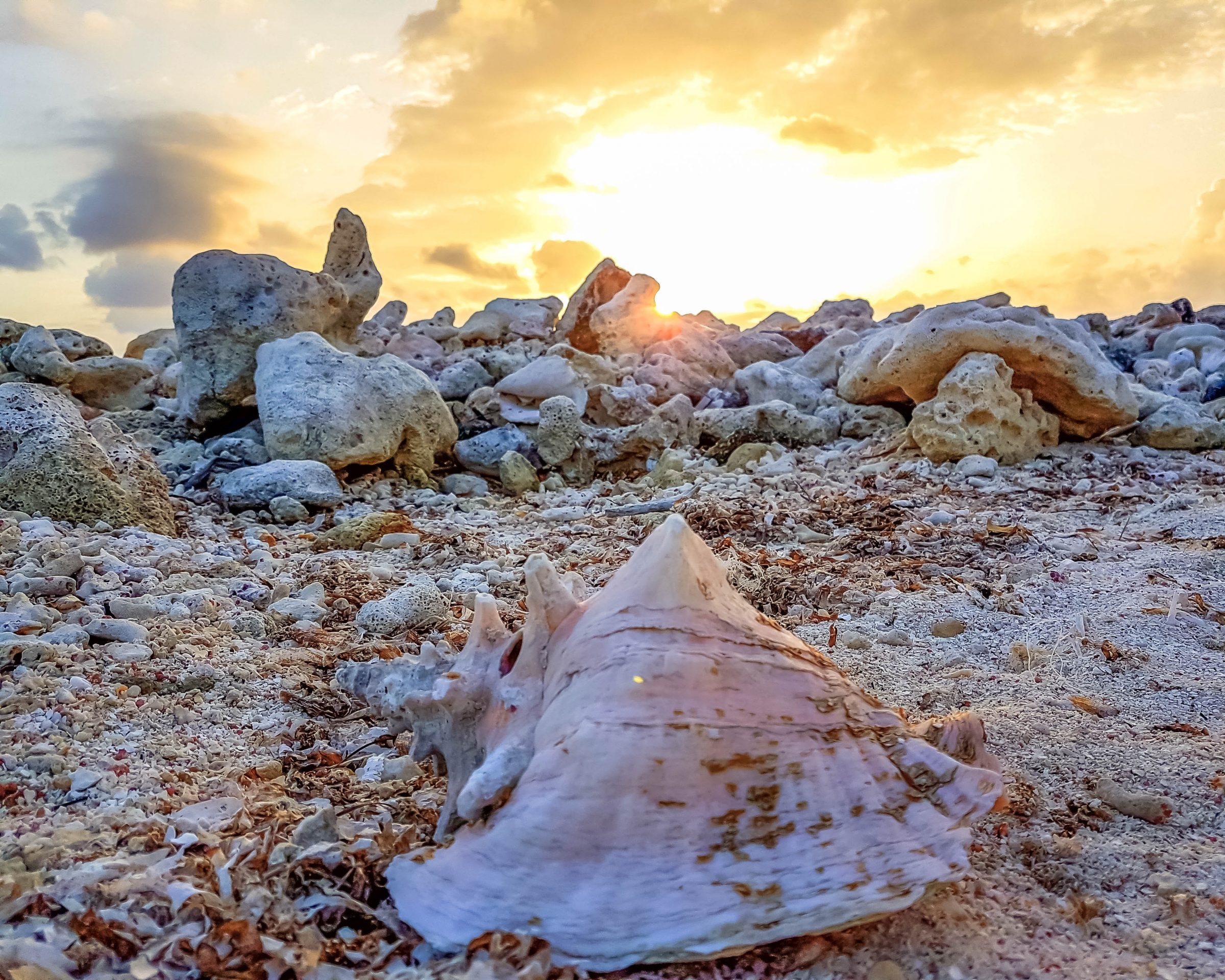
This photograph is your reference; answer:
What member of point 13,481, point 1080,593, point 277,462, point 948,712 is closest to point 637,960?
point 948,712

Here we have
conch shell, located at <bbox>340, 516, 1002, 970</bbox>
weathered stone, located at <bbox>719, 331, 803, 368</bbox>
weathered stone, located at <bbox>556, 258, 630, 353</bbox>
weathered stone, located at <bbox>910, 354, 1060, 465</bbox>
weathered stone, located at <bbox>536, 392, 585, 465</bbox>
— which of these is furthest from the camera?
weathered stone, located at <bbox>719, 331, 803, 368</bbox>

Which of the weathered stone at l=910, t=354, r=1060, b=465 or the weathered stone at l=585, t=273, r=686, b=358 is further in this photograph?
the weathered stone at l=585, t=273, r=686, b=358

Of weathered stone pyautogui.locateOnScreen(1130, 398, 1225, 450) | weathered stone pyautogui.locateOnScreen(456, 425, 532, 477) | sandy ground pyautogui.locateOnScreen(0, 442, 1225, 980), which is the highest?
weathered stone pyautogui.locateOnScreen(456, 425, 532, 477)

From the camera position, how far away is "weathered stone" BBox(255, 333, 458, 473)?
7.61 m

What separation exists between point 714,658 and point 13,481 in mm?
4953

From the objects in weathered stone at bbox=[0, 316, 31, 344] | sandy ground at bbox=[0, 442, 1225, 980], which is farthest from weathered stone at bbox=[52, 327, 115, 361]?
sandy ground at bbox=[0, 442, 1225, 980]

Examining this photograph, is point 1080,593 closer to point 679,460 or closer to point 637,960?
point 637,960

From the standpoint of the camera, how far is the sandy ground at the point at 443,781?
61.0 inches

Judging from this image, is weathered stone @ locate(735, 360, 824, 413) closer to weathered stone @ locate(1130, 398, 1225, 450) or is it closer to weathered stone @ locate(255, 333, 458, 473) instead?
weathered stone @ locate(1130, 398, 1225, 450)

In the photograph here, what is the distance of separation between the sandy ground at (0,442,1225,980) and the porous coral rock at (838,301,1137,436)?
7.92 ft

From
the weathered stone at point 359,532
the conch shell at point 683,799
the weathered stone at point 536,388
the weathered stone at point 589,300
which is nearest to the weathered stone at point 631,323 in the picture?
the weathered stone at point 589,300

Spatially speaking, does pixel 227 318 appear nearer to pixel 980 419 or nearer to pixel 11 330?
pixel 11 330

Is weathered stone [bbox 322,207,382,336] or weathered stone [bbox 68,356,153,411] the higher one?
weathered stone [bbox 322,207,382,336]

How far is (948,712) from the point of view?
2.67 metres
